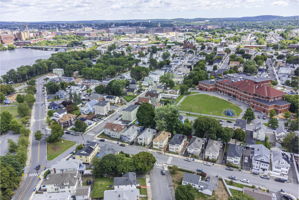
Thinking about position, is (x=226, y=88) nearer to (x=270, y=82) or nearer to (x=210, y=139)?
(x=270, y=82)

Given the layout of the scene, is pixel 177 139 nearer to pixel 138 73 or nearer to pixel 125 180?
pixel 125 180

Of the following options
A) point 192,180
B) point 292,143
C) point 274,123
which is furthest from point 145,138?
point 274,123

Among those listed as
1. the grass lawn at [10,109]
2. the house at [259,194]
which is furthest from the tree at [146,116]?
the grass lawn at [10,109]

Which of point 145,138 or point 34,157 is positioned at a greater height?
point 145,138

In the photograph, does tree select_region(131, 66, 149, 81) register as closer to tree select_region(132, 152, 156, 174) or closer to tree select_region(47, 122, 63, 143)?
tree select_region(47, 122, 63, 143)

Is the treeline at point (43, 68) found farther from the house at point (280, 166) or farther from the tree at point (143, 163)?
the house at point (280, 166)

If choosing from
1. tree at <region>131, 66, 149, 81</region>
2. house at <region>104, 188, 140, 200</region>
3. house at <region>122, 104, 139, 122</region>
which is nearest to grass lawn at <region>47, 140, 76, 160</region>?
house at <region>122, 104, 139, 122</region>

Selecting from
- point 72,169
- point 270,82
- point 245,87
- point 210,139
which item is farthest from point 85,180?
point 270,82

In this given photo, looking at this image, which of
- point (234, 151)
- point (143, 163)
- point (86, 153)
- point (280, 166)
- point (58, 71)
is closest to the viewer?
point (143, 163)
